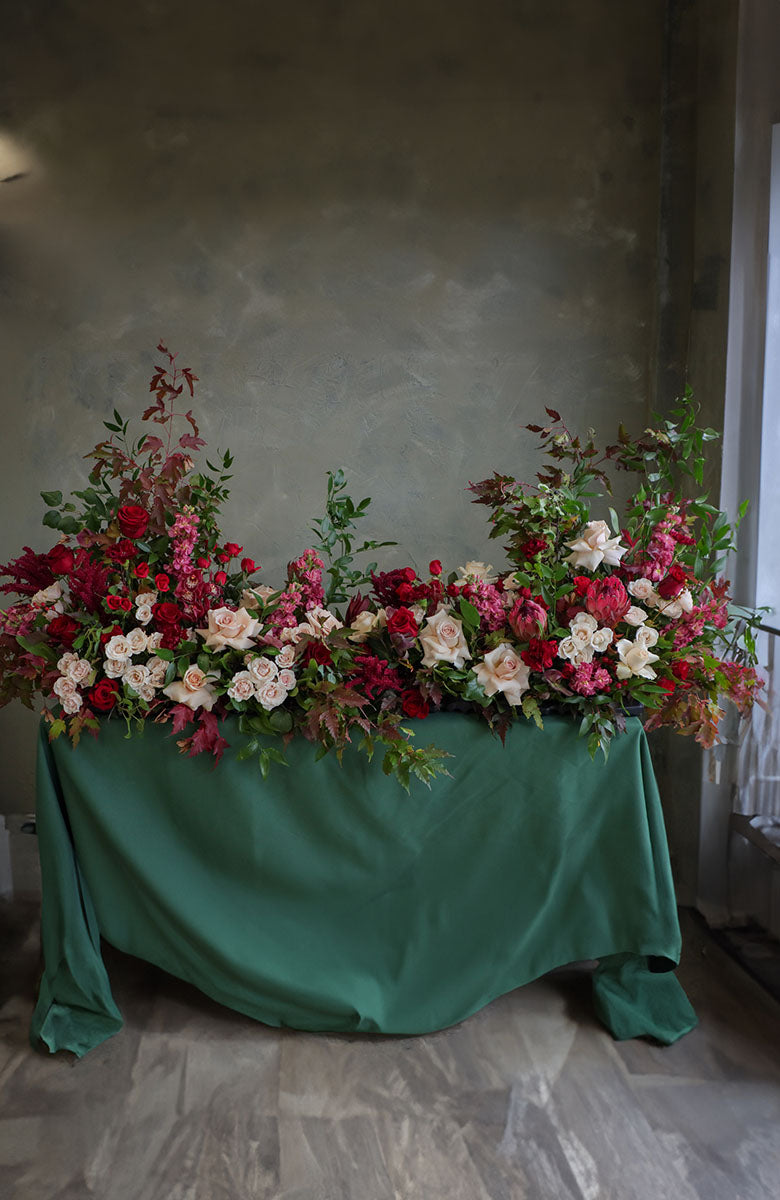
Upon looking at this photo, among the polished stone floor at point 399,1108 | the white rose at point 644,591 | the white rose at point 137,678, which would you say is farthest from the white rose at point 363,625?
the polished stone floor at point 399,1108

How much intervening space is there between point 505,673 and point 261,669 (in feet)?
1.75

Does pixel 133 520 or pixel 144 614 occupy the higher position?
pixel 133 520

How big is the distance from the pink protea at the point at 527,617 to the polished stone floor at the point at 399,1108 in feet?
3.31

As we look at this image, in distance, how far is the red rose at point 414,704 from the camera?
2209mm

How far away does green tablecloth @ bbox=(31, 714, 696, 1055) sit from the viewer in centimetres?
227

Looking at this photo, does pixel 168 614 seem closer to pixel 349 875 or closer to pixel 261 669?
pixel 261 669

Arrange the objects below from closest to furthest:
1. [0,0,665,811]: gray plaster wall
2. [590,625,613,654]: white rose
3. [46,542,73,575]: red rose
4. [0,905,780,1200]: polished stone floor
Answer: [0,905,780,1200]: polished stone floor, [590,625,613,654]: white rose, [46,542,73,575]: red rose, [0,0,665,811]: gray plaster wall

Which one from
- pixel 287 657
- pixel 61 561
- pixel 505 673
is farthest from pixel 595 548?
pixel 61 561

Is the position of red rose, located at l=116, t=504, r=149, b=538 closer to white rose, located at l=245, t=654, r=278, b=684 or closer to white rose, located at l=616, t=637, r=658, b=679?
white rose, located at l=245, t=654, r=278, b=684

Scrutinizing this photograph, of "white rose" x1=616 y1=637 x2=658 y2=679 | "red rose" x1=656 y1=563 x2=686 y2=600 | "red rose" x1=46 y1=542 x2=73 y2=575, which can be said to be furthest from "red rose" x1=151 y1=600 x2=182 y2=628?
"red rose" x1=656 y1=563 x2=686 y2=600

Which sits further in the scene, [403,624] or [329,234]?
[329,234]

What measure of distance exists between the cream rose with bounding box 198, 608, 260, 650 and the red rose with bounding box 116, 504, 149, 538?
0.81 ft

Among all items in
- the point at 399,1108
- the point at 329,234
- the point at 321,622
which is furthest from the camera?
the point at 329,234

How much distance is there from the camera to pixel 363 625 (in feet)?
7.54
